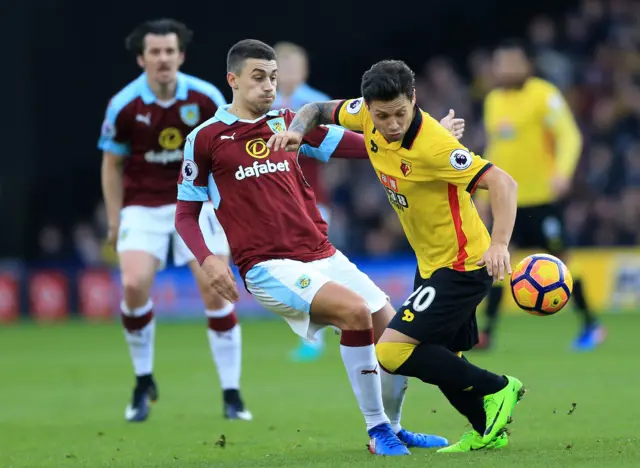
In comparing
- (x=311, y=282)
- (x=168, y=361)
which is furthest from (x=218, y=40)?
(x=311, y=282)

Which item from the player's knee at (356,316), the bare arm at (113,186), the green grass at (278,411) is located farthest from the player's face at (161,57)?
the player's knee at (356,316)

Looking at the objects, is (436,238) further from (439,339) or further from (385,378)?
(385,378)

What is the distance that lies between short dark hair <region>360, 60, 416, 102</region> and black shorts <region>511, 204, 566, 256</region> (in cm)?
593

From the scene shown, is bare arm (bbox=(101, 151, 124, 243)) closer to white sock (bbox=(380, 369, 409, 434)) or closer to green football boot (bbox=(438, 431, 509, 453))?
white sock (bbox=(380, 369, 409, 434))

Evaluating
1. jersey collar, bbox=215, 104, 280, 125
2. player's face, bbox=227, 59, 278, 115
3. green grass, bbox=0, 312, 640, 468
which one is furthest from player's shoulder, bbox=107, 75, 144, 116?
green grass, bbox=0, 312, 640, 468

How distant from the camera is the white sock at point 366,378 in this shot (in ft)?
20.9

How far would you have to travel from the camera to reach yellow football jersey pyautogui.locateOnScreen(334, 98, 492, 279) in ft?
19.9

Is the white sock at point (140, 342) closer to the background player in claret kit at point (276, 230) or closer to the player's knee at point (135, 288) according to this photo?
the player's knee at point (135, 288)

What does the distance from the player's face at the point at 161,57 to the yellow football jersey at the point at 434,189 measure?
2.51 metres

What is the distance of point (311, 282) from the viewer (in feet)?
20.9

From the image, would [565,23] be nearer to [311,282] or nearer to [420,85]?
[420,85]

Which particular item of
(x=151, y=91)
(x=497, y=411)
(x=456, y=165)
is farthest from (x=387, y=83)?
(x=151, y=91)

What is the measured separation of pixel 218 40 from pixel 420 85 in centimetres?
386

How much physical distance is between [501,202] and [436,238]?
52cm
